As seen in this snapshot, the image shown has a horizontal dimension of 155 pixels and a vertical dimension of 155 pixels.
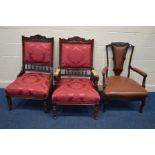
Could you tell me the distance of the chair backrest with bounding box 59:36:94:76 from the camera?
2990mm

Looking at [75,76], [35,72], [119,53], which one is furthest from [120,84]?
[35,72]

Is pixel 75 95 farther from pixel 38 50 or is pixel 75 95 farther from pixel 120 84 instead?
pixel 38 50

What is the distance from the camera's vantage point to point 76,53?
9.81 feet

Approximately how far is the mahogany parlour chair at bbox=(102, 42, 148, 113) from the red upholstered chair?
0.78 meters

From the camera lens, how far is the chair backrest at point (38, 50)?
3023 millimetres

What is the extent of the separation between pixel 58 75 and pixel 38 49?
522 mm

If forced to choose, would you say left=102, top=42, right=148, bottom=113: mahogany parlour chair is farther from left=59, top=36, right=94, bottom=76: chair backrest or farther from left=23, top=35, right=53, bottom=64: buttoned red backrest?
left=23, top=35, right=53, bottom=64: buttoned red backrest

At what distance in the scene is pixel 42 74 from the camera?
10.1 feet

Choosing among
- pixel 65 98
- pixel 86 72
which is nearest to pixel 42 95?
pixel 65 98

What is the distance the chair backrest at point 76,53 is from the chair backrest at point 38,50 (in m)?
0.16

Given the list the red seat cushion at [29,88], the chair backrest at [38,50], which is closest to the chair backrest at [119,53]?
the chair backrest at [38,50]

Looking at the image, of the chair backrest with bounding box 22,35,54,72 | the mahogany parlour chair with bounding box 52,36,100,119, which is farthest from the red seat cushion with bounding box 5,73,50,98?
the chair backrest with bounding box 22,35,54,72

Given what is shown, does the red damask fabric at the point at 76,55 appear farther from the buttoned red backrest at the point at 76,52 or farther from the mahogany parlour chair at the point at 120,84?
the mahogany parlour chair at the point at 120,84
